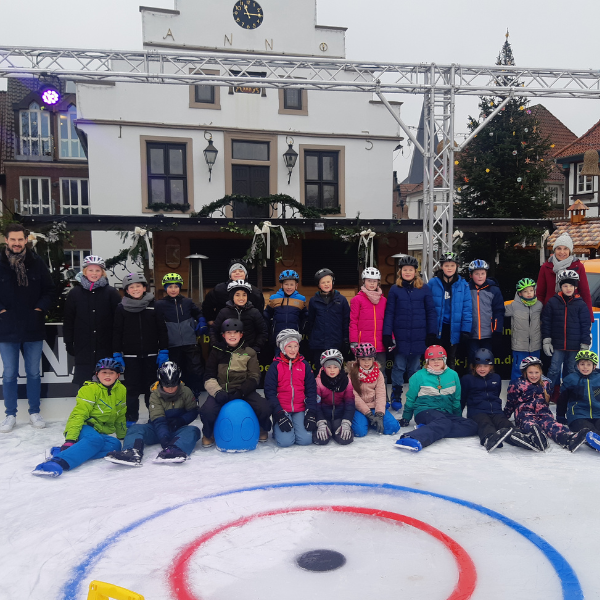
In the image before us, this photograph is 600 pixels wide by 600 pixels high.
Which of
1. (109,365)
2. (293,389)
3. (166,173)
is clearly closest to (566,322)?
(293,389)

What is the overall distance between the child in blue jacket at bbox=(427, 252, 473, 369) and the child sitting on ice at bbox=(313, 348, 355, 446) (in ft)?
4.71

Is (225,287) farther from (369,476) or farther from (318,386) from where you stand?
(369,476)

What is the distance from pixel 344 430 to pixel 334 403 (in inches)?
13.6

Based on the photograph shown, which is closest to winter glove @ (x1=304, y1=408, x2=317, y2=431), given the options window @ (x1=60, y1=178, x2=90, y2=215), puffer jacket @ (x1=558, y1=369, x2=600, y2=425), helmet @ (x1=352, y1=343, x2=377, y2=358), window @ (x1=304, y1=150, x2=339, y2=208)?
helmet @ (x1=352, y1=343, x2=377, y2=358)

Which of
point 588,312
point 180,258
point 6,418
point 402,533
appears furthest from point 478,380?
point 180,258

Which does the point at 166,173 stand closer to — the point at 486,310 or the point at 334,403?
the point at 486,310

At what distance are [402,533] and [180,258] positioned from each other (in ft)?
36.4

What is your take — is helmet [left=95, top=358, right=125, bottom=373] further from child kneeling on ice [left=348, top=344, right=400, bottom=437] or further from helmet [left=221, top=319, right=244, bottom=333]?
child kneeling on ice [left=348, top=344, right=400, bottom=437]

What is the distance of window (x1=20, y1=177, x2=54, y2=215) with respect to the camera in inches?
1065

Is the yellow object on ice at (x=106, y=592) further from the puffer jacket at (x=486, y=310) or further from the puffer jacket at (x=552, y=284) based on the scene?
the puffer jacket at (x=552, y=284)

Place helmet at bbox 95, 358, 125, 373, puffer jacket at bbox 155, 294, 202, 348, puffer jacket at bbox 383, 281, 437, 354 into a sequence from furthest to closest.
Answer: puffer jacket at bbox 383, 281, 437, 354 → puffer jacket at bbox 155, 294, 202, 348 → helmet at bbox 95, 358, 125, 373

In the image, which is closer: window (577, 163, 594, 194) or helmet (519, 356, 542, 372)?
helmet (519, 356, 542, 372)

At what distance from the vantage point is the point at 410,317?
259 inches

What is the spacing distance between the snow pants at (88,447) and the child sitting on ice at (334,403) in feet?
6.58
